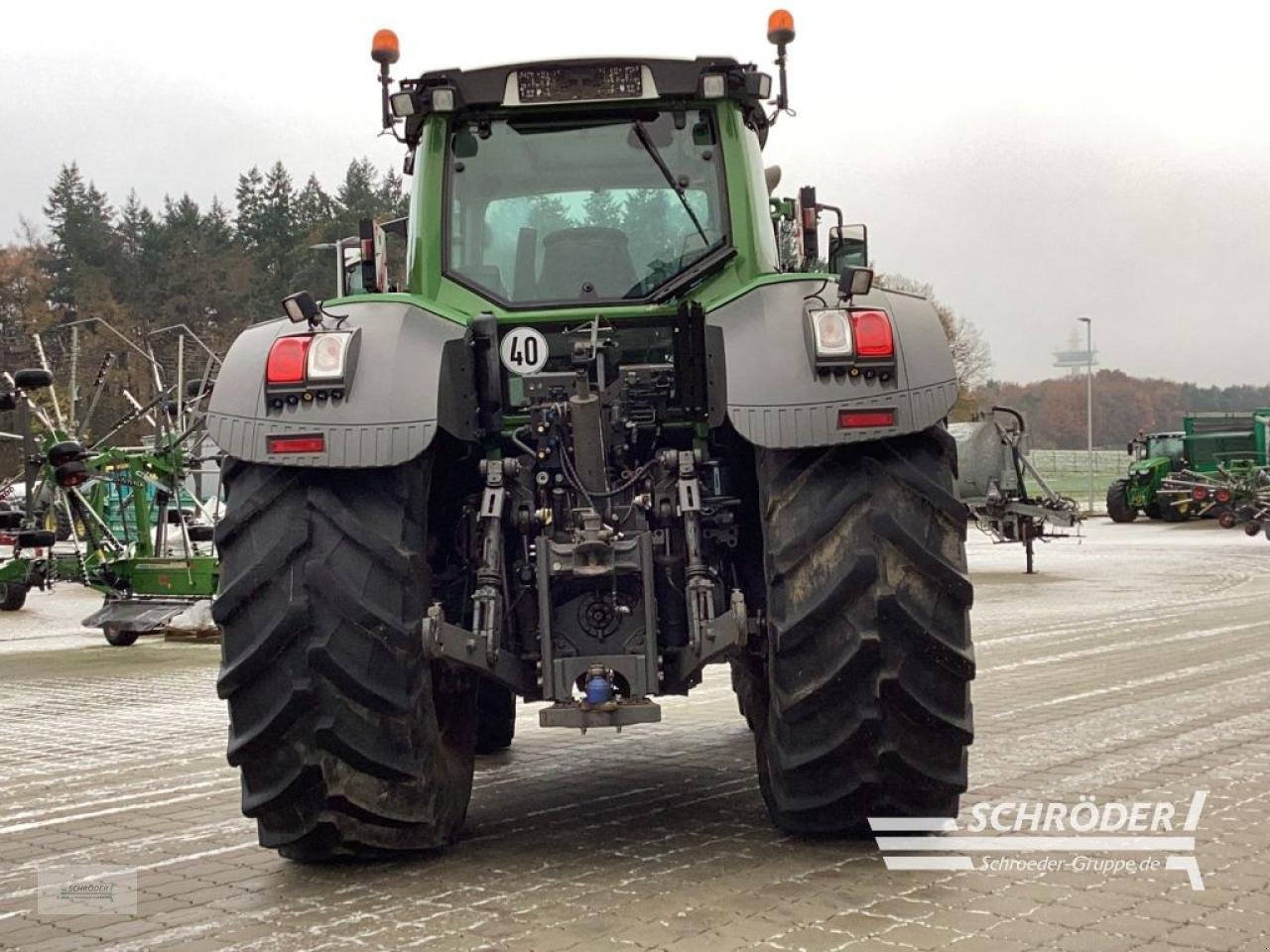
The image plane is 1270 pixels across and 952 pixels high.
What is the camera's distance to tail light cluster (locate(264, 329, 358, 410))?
5102 millimetres

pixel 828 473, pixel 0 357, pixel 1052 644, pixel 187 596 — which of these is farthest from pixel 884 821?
pixel 0 357

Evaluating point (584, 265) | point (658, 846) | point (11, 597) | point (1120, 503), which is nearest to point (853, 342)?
point (584, 265)

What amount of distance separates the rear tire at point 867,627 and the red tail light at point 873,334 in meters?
0.32

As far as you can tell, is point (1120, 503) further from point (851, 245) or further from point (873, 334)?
point (873, 334)

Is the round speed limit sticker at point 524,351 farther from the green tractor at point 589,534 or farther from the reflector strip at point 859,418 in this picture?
the reflector strip at point 859,418

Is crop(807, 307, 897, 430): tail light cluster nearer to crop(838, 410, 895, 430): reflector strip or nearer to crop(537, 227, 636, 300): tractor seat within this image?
crop(838, 410, 895, 430): reflector strip

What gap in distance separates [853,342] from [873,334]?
0.09 m

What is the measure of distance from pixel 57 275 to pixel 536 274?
81707 mm

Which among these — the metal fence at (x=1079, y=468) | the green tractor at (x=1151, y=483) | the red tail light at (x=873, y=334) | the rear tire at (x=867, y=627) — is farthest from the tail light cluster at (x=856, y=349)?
the metal fence at (x=1079, y=468)

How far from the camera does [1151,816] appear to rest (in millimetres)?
5973

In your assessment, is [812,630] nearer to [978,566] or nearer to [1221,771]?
[1221,771]

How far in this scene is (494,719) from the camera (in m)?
8.11

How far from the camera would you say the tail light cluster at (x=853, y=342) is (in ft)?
16.6

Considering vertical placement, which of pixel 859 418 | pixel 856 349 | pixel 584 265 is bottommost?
pixel 859 418
